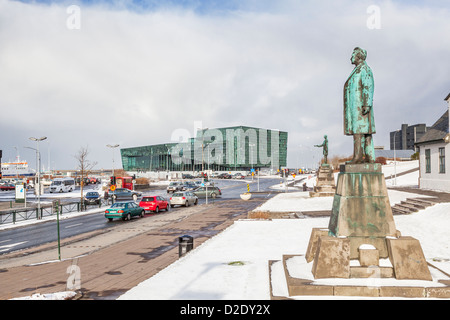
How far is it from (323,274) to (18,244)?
1572 cm

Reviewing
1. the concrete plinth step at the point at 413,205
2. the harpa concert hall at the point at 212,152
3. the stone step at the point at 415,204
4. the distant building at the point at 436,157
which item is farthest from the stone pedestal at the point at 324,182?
the harpa concert hall at the point at 212,152

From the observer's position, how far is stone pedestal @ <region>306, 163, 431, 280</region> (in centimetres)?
673

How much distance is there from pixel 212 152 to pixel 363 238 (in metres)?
143

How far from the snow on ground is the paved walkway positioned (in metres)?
1.07

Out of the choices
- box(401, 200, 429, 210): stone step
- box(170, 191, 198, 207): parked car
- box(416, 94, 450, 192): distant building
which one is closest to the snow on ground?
box(401, 200, 429, 210): stone step

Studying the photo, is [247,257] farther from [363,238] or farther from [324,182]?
[324,182]

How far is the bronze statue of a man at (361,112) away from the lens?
7.66 meters

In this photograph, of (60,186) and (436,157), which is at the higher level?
(436,157)

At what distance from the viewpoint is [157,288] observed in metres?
7.30

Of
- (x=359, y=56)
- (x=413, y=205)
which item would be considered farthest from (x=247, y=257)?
(x=413, y=205)

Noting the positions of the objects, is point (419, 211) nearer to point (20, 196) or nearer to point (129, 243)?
point (129, 243)

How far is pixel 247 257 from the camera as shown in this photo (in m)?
10.2

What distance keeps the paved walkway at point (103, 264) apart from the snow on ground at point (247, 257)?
1.07 m
